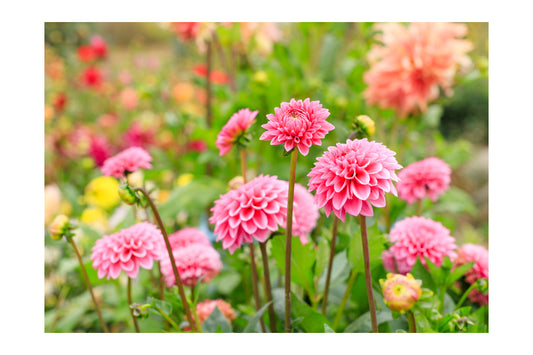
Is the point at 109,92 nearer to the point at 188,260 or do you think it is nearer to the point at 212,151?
the point at 212,151

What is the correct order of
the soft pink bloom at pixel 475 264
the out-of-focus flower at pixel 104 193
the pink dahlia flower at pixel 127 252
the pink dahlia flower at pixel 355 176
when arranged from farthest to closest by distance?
the out-of-focus flower at pixel 104 193 < the soft pink bloom at pixel 475 264 < the pink dahlia flower at pixel 127 252 < the pink dahlia flower at pixel 355 176

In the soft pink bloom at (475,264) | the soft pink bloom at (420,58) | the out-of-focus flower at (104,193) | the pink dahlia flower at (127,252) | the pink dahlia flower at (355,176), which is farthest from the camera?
the out-of-focus flower at (104,193)

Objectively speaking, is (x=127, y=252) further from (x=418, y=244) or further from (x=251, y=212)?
(x=418, y=244)

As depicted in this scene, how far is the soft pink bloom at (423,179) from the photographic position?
62 centimetres

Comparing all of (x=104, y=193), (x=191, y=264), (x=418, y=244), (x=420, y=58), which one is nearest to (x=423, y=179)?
(x=418, y=244)

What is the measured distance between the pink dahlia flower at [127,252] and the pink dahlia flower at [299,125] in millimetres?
212

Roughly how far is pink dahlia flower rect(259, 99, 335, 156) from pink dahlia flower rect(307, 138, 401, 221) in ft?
0.07

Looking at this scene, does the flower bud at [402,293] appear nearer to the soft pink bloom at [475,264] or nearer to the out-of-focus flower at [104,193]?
the soft pink bloom at [475,264]

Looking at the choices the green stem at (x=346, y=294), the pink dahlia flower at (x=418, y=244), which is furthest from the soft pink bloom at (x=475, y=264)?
the green stem at (x=346, y=294)

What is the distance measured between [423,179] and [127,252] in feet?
1.37

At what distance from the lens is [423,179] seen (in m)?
0.62
